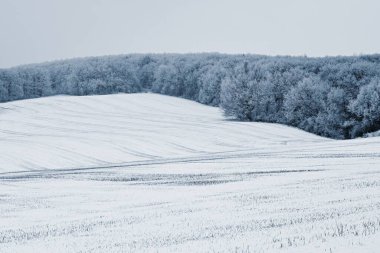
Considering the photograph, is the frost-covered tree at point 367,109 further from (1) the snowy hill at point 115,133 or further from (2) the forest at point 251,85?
(1) the snowy hill at point 115,133

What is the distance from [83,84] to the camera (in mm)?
111000

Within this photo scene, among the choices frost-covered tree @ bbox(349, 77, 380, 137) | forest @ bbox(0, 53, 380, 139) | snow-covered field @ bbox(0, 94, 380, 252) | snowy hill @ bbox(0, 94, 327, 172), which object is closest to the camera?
snow-covered field @ bbox(0, 94, 380, 252)

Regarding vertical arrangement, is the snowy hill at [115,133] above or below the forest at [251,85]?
below

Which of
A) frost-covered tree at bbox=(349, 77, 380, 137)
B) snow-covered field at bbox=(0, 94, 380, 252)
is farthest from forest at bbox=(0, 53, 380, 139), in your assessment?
snow-covered field at bbox=(0, 94, 380, 252)

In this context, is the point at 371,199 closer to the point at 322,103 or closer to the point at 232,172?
the point at 232,172

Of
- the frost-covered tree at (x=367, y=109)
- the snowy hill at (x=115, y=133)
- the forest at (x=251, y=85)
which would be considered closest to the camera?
the snowy hill at (x=115, y=133)

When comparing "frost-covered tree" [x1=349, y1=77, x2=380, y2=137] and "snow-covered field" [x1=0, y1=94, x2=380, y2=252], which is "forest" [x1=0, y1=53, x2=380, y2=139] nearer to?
"frost-covered tree" [x1=349, y1=77, x2=380, y2=137]

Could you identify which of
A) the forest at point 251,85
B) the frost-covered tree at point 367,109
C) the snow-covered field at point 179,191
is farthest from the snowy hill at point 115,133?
the frost-covered tree at point 367,109

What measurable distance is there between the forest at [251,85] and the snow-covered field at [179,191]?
526 inches

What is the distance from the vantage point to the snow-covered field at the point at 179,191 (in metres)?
13.8

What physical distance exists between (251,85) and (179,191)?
5540 centimetres

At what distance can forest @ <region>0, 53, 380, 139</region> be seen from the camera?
7612cm

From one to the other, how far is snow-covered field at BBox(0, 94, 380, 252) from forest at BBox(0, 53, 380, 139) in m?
13.4

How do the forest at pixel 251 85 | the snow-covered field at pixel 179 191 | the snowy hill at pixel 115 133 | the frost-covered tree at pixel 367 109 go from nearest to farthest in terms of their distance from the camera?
1. the snow-covered field at pixel 179 191
2. the snowy hill at pixel 115 133
3. the frost-covered tree at pixel 367 109
4. the forest at pixel 251 85
